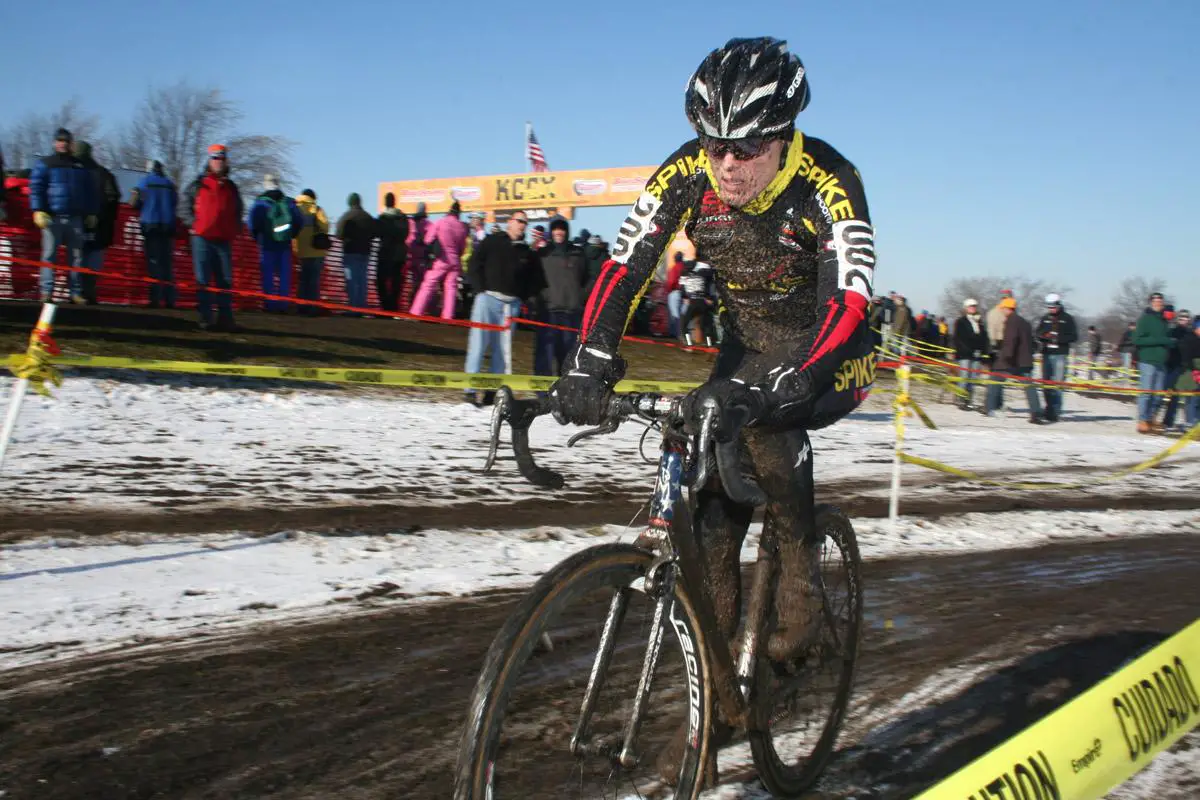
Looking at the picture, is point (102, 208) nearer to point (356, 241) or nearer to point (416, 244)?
point (356, 241)

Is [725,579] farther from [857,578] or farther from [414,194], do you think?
[414,194]

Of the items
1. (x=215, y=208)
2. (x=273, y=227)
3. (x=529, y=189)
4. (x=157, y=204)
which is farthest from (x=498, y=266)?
(x=529, y=189)

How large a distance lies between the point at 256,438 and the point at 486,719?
8242 mm

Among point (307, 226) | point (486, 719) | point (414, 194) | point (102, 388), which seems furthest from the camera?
point (414, 194)

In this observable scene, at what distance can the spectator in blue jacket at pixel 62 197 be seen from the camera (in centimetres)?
1262

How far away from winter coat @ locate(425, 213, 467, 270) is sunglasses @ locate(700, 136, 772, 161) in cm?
1278

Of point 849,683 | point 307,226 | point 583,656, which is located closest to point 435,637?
point 849,683

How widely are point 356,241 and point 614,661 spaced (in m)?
15.4

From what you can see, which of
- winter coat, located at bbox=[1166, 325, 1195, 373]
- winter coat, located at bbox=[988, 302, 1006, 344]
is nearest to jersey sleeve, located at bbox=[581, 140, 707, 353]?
winter coat, located at bbox=[988, 302, 1006, 344]

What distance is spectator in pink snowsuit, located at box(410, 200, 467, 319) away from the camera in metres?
16.0

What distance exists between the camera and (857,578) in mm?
4293

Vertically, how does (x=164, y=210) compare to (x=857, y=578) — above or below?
above

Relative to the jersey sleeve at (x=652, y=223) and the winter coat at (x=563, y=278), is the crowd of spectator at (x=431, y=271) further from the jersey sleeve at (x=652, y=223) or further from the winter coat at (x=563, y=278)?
the jersey sleeve at (x=652, y=223)

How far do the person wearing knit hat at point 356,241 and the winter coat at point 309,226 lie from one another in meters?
0.29
